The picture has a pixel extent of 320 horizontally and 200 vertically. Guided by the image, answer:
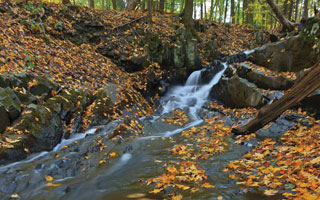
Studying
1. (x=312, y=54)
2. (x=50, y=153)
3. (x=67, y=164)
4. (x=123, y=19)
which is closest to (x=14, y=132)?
(x=50, y=153)

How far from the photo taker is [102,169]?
4.34 metres

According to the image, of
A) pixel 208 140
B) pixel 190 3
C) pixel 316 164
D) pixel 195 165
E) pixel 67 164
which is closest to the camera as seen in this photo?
pixel 316 164

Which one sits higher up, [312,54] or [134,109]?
[312,54]

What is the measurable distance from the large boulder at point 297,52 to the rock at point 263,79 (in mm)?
989

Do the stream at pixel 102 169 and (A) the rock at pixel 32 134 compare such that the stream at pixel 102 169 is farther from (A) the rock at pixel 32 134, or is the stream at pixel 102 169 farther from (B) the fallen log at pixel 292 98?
(B) the fallen log at pixel 292 98

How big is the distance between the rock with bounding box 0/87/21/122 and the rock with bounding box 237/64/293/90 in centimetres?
867

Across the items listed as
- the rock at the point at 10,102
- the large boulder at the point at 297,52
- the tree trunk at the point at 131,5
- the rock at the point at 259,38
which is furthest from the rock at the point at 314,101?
the tree trunk at the point at 131,5

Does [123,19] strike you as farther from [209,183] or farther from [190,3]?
[209,183]

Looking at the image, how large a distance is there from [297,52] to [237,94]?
10.1 ft

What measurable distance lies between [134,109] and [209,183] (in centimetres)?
560

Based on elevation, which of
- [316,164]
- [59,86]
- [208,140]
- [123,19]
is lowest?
[208,140]

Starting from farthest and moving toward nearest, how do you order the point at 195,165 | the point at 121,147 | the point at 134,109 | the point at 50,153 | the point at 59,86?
the point at 134,109 < the point at 59,86 < the point at 121,147 < the point at 50,153 < the point at 195,165

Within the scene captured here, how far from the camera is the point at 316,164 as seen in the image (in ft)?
10.5

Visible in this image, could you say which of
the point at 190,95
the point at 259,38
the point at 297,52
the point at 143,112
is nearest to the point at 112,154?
the point at 143,112
